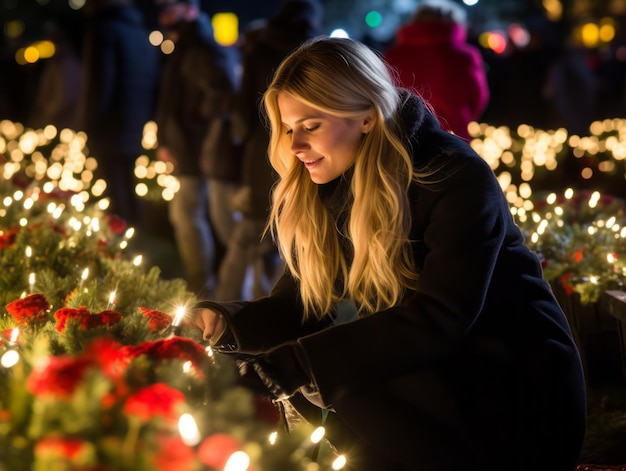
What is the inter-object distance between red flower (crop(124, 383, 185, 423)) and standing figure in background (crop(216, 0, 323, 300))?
14.4 ft

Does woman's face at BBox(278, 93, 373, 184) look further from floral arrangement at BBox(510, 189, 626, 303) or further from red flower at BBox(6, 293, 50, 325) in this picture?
floral arrangement at BBox(510, 189, 626, 303)

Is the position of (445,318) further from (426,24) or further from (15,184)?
(426,24)

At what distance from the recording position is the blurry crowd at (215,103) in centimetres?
653

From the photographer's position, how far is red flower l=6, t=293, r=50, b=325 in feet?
9.60

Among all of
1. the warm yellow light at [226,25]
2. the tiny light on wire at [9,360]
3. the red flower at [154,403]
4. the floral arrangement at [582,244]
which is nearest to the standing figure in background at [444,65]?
the floral arrangement at [582,244]

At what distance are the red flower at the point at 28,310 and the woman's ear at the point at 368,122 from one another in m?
1.08

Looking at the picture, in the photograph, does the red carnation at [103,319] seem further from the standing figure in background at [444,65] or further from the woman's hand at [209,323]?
the standing figure in background at [444,65]

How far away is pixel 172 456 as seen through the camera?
5.74ft

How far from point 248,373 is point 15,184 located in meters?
3.62

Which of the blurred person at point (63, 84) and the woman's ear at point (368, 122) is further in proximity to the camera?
the blurred person at point (63, 84)

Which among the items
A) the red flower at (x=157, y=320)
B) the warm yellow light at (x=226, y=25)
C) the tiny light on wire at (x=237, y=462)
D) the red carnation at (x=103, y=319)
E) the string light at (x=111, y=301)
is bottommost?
the warm yellow light at (x=226, y=25)

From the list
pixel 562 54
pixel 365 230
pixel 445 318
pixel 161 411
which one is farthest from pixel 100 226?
pixel 562 54

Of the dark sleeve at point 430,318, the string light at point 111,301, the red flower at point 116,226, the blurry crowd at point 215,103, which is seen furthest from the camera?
the blurry crowd at point 215,103

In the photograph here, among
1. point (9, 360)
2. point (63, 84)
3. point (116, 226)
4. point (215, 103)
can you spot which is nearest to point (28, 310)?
point (9, 360)
